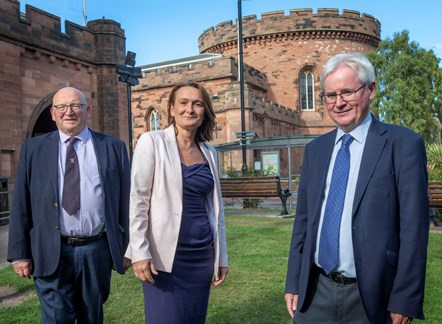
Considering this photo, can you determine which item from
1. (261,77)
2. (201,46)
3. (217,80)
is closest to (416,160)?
(217,80)

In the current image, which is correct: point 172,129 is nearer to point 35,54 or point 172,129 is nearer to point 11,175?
point 11,175

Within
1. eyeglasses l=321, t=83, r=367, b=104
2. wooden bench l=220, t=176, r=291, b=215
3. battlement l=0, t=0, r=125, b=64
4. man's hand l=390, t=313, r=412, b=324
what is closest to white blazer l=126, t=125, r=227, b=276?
eyeglasses l=321, t=83, r=367, b=104

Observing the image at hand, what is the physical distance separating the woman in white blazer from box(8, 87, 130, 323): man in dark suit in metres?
0.47

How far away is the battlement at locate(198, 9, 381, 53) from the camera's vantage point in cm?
3322

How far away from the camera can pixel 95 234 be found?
3.10 m

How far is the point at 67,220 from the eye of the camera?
3047 millimetres

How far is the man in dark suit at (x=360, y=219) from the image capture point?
6.70 feet

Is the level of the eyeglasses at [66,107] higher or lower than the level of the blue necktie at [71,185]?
higher

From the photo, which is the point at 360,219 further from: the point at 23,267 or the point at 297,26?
the point at 297,26

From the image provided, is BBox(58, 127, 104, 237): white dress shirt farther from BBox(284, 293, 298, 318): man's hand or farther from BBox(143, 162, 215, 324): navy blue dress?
BBox(284, 293, 298, 318): man's hand

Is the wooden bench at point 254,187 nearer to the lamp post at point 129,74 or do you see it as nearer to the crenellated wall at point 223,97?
the lamp post at point 129,74

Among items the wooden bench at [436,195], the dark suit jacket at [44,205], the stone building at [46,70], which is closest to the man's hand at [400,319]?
the dark suit jacket at [44,205]

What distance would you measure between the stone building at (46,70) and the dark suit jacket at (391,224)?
12252 mm

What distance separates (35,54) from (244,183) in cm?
722
